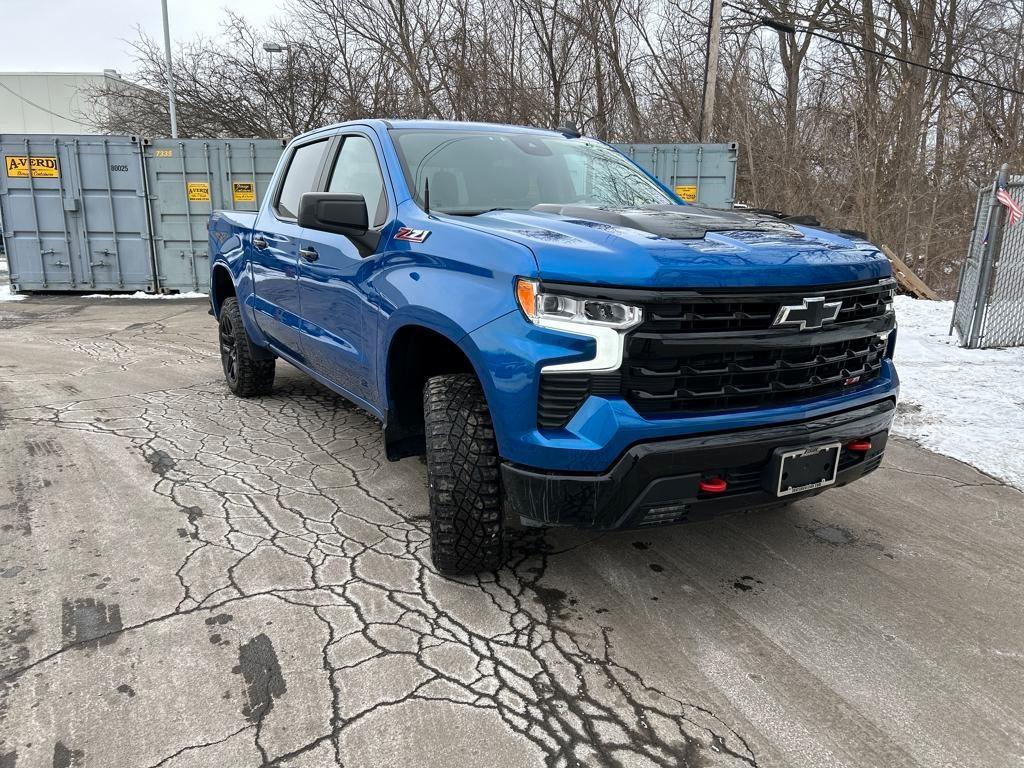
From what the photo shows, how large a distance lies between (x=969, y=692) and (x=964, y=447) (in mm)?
2946

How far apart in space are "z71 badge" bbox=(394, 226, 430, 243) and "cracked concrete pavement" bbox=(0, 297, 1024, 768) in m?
1.35

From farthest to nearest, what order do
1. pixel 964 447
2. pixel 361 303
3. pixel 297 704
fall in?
1. pixel 964 447
2. pixel 361 303
3. pixel 297 704

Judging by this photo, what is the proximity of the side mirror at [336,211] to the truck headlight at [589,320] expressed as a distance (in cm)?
114

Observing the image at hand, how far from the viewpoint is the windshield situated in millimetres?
3365

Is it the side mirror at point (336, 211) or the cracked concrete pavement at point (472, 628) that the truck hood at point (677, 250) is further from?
the cracked concrete pavement at point (472, 628)

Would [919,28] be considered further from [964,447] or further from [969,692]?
[969,692]

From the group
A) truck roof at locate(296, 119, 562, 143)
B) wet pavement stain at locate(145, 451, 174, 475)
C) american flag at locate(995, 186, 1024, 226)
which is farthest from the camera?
american flag at locate(995, 186, 1024, 226)

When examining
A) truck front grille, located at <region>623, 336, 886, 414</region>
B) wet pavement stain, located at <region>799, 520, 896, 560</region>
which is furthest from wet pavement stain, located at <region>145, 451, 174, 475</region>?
wet pavement stain, located at <region>799, 520, 896, 560</region>

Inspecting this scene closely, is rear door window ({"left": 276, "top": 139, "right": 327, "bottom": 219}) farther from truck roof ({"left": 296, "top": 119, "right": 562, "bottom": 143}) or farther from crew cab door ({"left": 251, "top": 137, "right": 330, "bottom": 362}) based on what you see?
truck roof ({"left": 296, "top": 119, "right": 562, "bottom": 143})

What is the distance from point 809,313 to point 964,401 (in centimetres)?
416

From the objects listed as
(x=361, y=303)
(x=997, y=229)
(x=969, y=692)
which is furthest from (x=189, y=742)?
(x=997, y=229)

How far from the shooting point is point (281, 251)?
14.3 feet

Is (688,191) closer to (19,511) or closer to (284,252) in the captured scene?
(284,252)

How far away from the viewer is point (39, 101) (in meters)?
38.8
